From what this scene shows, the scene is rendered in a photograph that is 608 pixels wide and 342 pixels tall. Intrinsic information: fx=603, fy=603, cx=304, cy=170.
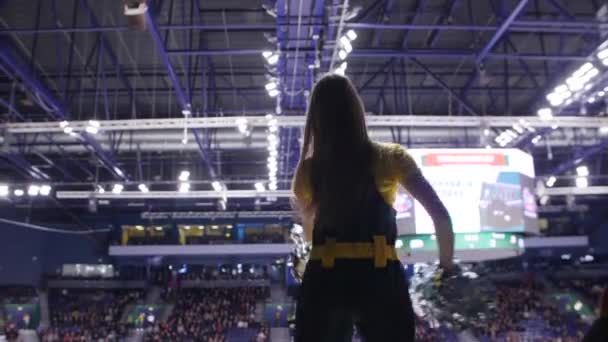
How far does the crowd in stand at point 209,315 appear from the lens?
25.3 meters

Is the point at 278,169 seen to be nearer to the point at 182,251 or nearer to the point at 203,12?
the point at 203,12

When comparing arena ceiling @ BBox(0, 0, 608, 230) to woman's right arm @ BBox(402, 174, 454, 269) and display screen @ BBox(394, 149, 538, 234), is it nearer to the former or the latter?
display screen @ BBox(394, 149, 538, 234)

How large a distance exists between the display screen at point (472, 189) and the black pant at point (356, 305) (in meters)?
9.11

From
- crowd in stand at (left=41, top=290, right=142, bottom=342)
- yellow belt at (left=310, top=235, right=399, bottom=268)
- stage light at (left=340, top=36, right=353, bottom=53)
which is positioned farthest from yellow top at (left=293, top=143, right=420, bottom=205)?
crowd in stand at (left=41, top=290, right=142, bottom=342)

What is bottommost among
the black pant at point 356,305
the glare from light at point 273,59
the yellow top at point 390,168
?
the black pant at point 356,305

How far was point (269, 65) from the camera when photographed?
1157 cm

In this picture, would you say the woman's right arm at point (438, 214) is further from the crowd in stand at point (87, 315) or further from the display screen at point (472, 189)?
the crowd in stand at point (87, 315)

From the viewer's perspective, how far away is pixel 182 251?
1161 inches

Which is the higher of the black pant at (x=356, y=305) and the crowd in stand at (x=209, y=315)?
the black pant at (x=356, y=305)

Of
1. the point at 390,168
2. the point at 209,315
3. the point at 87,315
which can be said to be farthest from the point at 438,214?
the point at 87,315

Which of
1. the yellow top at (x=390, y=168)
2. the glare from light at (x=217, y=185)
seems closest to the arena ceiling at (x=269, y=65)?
the glare from light at (x=217, y=185)

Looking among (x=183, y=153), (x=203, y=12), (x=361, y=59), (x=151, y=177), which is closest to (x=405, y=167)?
(x=203, y=12)

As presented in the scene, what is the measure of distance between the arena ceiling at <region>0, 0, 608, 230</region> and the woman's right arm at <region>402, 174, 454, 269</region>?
26.1ft

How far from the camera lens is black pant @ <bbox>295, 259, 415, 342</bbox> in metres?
1.76
